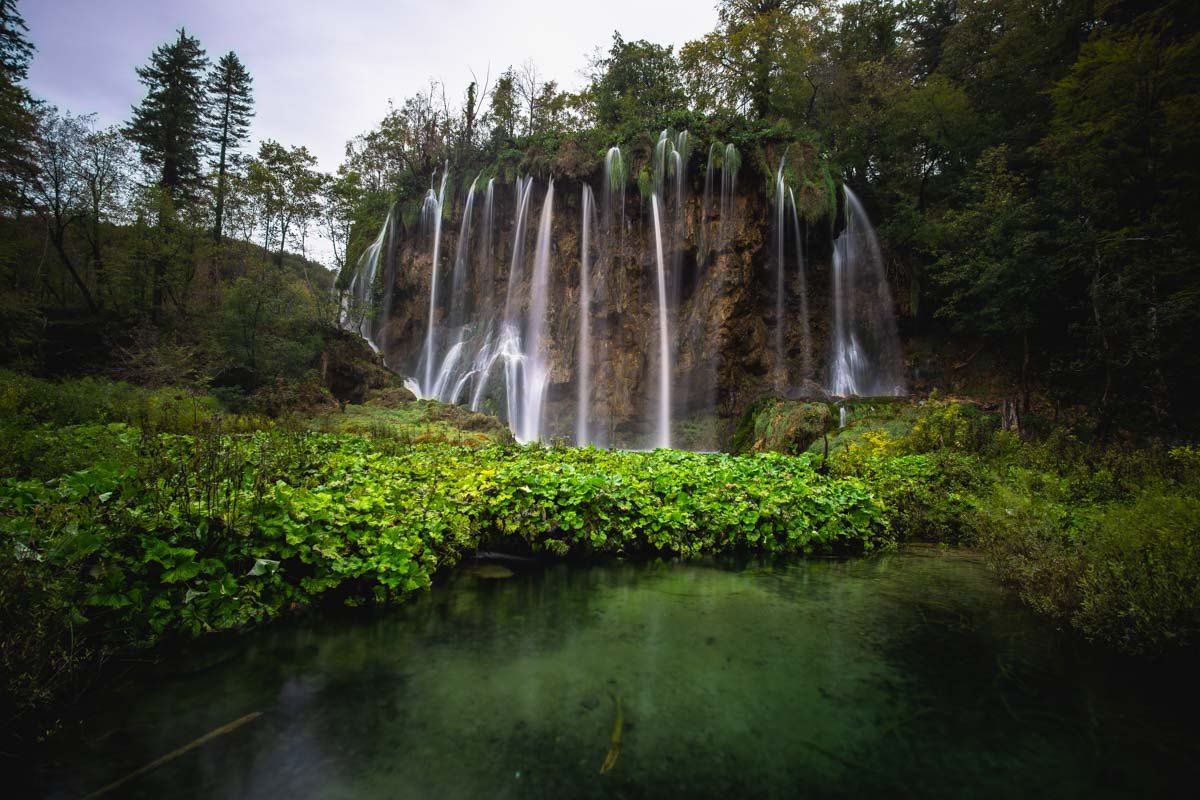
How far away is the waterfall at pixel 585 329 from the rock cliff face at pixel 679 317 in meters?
0.18

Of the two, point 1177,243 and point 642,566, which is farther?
point 1177,243

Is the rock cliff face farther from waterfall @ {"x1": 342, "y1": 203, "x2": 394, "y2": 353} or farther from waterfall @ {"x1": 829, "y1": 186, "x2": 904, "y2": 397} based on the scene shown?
waterfall @ {"x1": 342, "y1": 203, "x2": 394, "y2": 353}

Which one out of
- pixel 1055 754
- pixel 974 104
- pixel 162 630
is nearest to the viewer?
pixel 1055 754

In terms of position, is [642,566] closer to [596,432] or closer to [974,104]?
[596,432]

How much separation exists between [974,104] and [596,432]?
24.6 metres

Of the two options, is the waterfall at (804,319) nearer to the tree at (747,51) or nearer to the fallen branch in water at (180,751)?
the tree at (747,51)

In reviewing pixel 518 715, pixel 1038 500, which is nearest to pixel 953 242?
pixel 1038 500

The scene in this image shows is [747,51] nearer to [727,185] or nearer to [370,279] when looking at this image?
[727,185]

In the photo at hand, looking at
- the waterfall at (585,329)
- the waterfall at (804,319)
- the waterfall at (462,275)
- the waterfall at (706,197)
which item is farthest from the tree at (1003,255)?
the waterfall at (462,275)

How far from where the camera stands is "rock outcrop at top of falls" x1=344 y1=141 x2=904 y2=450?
20.7m

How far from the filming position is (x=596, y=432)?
21344 millimetres

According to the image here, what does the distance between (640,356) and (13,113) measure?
990 inches

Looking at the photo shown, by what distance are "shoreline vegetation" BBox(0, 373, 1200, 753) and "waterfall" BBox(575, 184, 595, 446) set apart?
13.4 meters

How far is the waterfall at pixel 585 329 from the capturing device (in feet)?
71.5
